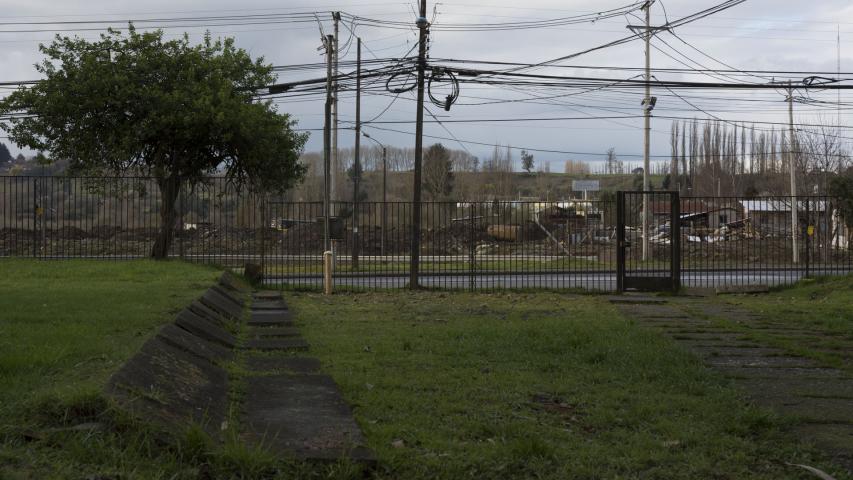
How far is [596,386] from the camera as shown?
7961mm

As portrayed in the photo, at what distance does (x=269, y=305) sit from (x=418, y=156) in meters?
6.13

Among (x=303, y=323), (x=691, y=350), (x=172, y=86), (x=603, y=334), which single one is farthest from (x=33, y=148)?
(x=691, y=350)

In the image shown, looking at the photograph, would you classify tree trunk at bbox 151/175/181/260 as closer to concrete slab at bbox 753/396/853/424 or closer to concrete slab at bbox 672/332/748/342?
concrete slab at bbox 672/332/748/342

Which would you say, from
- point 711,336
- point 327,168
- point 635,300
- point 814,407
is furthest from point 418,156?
point 814,407

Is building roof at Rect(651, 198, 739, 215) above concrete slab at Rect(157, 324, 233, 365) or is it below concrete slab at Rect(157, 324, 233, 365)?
above

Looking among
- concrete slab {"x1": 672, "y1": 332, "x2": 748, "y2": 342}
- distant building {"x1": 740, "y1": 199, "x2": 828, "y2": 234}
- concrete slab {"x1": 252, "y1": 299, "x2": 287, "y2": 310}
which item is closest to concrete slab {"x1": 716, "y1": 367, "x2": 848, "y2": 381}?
concrete slab {"x1": 672, "y1": 332, "x2": 748, "y2": 342}

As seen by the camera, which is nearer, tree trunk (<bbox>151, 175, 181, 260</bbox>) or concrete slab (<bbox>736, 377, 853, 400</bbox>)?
concrete slab (<bbox>736, 377, 853, 400</bbox>)

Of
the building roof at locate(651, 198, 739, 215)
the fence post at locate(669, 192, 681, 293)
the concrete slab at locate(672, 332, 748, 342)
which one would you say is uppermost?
the building roof at locate(651, 198, 739, 215)

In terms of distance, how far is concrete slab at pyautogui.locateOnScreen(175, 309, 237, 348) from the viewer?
368 inches

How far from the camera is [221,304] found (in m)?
13.1

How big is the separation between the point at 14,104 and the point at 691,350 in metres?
16.0

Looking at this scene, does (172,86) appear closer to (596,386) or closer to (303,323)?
(303,323)

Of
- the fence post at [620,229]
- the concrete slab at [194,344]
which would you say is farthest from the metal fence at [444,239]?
the concrete slab at [194,344]

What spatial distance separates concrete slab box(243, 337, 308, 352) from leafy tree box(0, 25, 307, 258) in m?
10.0
